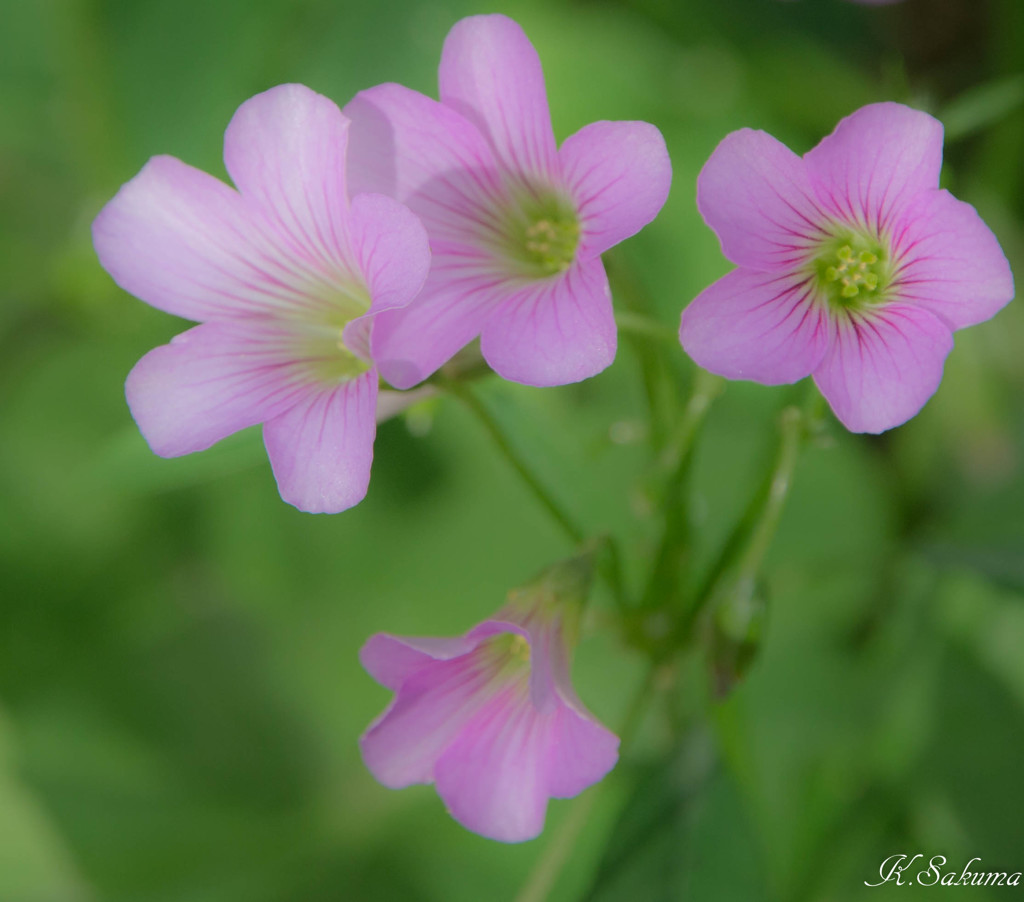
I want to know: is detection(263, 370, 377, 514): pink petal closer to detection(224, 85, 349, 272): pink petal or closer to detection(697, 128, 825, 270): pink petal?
detection(224, 85, 349, 272): pink petal

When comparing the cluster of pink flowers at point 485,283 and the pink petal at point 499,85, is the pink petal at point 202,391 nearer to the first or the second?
the cluster of pink flowers at point 485,283

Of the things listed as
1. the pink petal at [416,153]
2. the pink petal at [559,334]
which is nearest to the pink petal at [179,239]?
the pink petal at [416,153]

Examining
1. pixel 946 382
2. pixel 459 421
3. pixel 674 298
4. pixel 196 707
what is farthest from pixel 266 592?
pixel 946 382

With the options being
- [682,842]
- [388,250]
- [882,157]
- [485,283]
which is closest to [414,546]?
[682,842]

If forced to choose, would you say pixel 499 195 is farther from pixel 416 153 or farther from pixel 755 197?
pixel 755 197

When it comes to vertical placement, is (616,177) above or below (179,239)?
below

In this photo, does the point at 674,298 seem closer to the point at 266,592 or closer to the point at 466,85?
the point at 266,592

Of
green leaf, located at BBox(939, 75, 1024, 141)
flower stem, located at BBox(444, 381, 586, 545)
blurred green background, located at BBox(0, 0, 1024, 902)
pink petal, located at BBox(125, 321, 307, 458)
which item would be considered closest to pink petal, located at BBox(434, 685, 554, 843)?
flower stem, located at BBox(444, 381, 586, 545)
